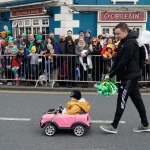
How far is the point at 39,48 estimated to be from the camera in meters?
11.1

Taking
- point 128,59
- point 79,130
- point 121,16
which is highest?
point 121,16

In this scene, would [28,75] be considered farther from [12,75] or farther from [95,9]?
[95,9]

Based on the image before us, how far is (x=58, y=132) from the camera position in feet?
19.3

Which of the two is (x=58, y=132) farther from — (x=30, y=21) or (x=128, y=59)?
(x=30, y=21)

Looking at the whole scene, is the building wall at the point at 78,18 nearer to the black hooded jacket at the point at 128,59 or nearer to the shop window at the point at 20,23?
the shop window at the point at 20,23

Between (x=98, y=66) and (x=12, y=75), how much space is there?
3.04 m

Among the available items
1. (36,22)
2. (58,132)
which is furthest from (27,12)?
(58,132)

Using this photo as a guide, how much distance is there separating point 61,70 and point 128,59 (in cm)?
533

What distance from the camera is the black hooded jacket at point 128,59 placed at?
545cm

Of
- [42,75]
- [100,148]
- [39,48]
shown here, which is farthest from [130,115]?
[39,48]

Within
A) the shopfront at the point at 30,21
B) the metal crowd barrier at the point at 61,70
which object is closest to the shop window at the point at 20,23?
the shopfront at the point at 30,21

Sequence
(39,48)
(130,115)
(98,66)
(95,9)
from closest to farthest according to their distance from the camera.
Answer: (130,115) → (98,66) → (39,48) → (95,9)

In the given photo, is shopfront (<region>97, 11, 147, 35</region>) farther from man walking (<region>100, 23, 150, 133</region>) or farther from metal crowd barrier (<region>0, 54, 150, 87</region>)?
man walking (<region>100, 23, 150, 133</region>)

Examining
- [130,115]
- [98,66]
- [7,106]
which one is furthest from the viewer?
[98,66]
